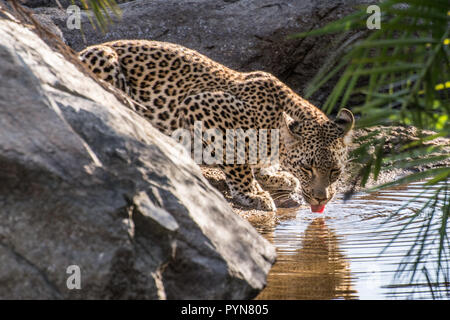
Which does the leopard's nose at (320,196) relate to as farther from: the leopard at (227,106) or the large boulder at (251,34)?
the large boulder at (251,34)

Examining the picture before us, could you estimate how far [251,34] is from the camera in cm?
1154

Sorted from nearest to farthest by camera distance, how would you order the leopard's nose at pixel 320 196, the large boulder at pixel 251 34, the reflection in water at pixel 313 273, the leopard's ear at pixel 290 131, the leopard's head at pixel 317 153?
1. the reflection in water at pixel 313 273
2. the leopard's nose at pixel 320 196
3. the leopard's head at pixel 317 153
4. the leopard's ear at pixel 290 131
5. the large boulder at pixel 251 34

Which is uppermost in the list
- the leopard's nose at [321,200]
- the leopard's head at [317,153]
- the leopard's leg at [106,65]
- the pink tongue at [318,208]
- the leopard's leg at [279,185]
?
the leopard's leg at [106,65]

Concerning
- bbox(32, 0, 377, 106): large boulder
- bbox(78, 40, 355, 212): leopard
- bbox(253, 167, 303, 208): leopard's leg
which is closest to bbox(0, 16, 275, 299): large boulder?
bbox(78, 40, 355, 212): leopard

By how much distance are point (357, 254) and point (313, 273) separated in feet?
1.93

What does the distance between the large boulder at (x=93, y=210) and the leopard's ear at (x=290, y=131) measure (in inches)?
162

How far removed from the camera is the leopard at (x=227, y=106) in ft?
24.1

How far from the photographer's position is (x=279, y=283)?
14.7 ft

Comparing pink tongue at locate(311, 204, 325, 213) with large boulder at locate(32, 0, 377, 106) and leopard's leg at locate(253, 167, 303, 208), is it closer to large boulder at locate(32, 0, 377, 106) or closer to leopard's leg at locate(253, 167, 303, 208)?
leopard's leg at locate(253, 167, 303, 208)

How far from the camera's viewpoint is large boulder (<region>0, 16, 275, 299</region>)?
113 inches

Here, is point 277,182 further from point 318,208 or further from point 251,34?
point 251,34

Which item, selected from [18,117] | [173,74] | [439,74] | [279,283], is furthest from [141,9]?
[439,74]

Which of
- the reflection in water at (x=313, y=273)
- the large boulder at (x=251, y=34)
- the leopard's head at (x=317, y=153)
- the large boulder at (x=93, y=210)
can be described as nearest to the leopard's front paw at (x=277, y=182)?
the leopard's head at (x=317, y=153)

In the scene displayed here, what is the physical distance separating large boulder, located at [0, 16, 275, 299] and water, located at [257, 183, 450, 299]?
0.93 metres
